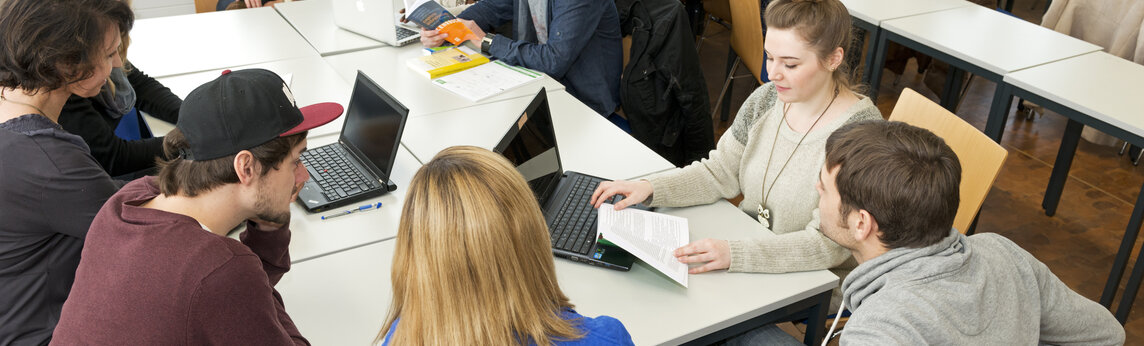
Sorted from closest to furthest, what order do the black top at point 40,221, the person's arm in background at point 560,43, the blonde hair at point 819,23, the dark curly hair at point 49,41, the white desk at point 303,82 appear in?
the black top at point 40,221 < the dark curly hair at point 49,41 < the blonde hair at point 819,23 < the white desk at point 303,82 < the person's arm in background at point 560,43

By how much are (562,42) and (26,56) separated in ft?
4.93

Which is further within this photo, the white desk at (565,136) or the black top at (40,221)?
the white desk at (565,136)

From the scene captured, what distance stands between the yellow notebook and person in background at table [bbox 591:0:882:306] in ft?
3.32

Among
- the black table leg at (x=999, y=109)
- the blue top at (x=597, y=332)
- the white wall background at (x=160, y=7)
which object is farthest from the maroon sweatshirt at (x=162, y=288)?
the white wall background at (x=160, y=7)

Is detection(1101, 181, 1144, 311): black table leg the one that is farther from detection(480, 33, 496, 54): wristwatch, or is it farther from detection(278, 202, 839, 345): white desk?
detection(480, 33, 496, 54): wristwatch

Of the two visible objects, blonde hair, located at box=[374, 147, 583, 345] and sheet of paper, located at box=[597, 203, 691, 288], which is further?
sheet of paper, located at box=[597, 203, 691, 288]

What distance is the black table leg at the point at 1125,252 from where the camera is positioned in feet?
7.56

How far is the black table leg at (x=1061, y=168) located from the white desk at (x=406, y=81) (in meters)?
1.84

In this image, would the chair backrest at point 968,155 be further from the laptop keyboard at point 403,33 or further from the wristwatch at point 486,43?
the laptop keyboard at point 403,33

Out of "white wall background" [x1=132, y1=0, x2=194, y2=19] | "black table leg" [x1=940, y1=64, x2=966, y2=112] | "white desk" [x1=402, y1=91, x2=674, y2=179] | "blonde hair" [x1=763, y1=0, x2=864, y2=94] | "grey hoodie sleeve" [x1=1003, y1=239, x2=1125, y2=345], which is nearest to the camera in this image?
"grey hoodie sleeve" [x1=1003, y1=239, x2=1125, y2=345]

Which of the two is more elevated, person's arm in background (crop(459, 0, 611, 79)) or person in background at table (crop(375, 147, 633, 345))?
person in background at table (crop(375, 147, 633, 345))

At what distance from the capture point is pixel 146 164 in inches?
81.6

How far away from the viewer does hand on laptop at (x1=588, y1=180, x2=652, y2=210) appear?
178 centimetres

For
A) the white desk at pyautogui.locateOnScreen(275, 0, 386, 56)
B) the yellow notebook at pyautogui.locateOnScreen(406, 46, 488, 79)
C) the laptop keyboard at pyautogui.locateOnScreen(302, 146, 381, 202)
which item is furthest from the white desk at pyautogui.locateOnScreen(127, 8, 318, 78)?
the laptop keyboard at pyautogui.locateOnScreen(302, 146, 381, 202)
